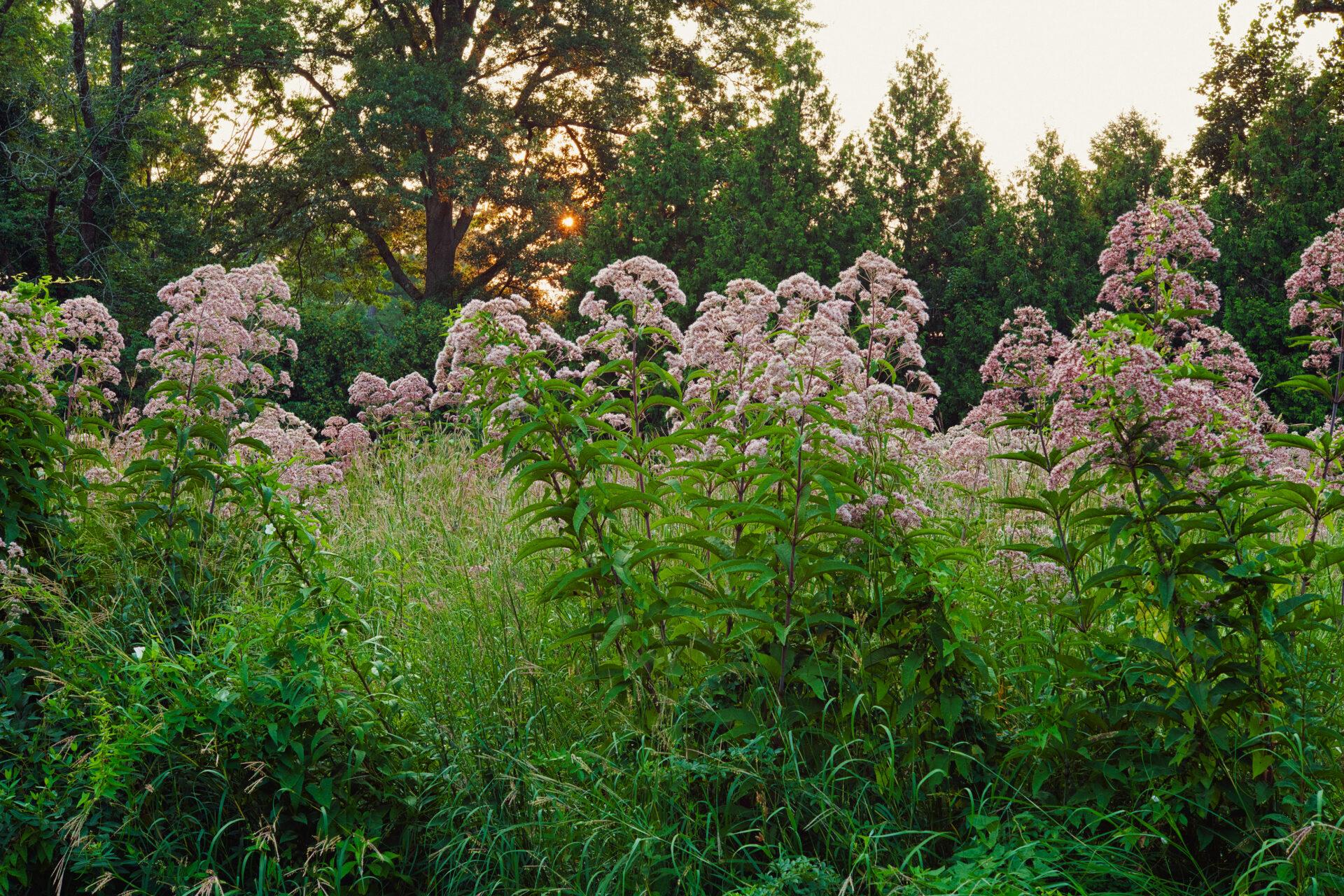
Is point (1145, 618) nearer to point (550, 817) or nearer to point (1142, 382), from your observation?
point (1142, 382)


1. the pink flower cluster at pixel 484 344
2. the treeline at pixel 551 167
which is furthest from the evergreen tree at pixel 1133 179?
the pink flower cluster at pixel 484 344

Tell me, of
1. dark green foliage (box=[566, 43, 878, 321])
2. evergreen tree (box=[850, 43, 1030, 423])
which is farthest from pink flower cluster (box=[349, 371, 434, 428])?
evergreen tree (box=[850, 43, 1030, 423])

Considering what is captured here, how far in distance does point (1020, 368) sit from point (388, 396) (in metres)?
5.64

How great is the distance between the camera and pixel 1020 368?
397cm

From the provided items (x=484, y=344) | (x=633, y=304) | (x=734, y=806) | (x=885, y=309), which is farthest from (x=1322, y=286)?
(x=484, y=344)

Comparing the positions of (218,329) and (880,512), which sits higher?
(218,329)

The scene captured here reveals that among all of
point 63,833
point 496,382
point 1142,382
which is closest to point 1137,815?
point 1142,382

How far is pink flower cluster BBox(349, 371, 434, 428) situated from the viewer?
7.86 metres

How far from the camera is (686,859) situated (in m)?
2.98

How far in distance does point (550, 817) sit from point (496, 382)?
1487 millimetres

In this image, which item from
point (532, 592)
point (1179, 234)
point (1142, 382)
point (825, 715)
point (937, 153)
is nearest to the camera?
point (1142, 382)

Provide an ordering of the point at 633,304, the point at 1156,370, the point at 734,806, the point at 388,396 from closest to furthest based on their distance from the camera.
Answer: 1. the point at 1156,370
2. the point at 734,806
3. the point at 633,304
4. the point at 388,396

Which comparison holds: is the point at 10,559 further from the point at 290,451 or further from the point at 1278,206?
the point at 1278,206

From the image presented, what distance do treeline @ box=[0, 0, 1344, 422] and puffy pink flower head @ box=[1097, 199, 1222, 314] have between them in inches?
407
